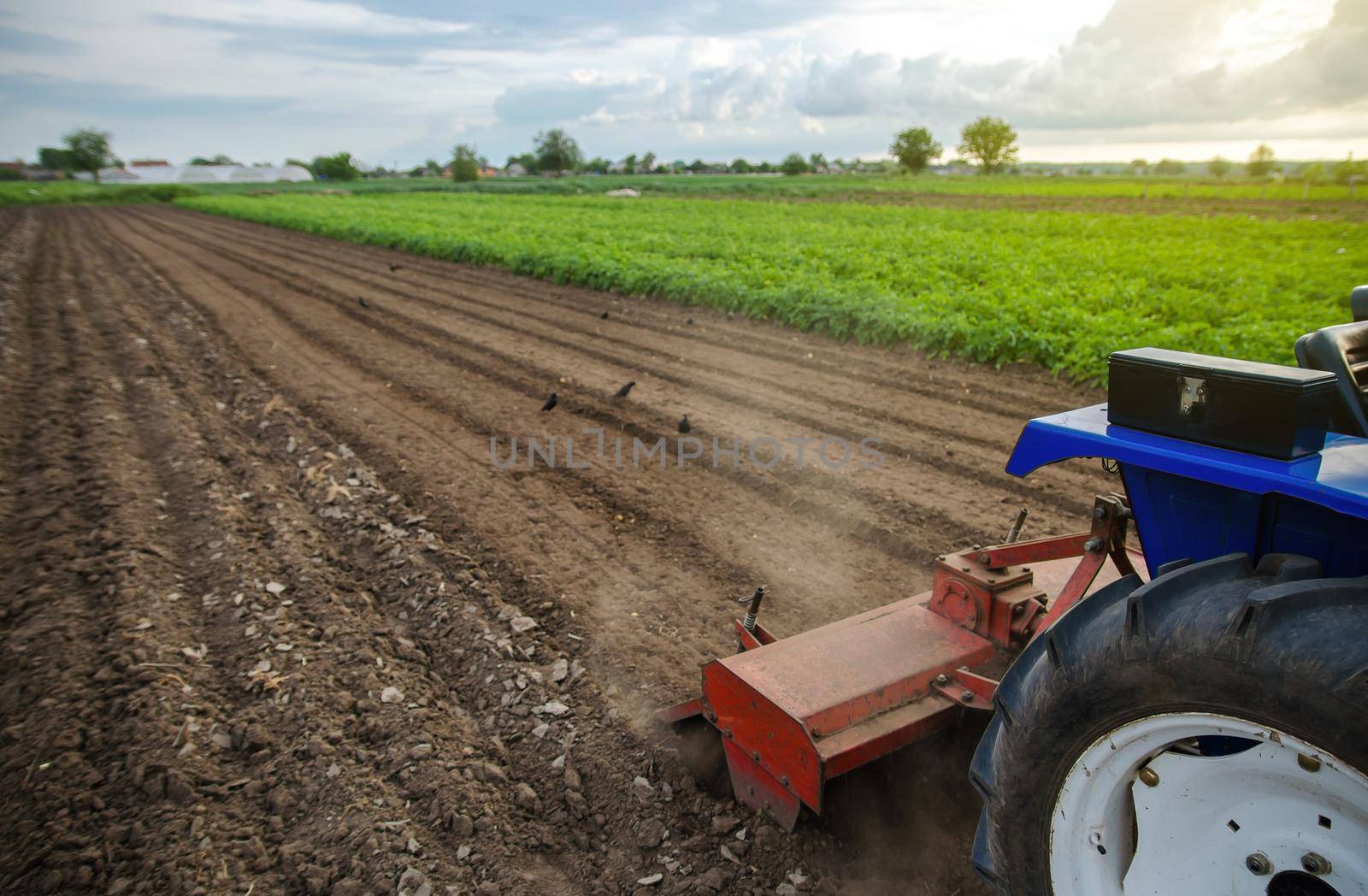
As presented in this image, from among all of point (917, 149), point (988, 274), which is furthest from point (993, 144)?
point (988, 274)

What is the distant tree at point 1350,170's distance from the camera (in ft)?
123

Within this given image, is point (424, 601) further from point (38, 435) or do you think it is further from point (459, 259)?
point (459, 259)

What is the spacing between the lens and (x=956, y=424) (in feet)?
21.7

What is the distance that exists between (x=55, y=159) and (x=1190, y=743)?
131584 millimetres

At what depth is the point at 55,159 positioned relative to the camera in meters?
98.5

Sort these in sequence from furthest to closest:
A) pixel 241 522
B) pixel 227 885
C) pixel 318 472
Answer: pixel 318 472, pixel 241 522, pixel 227 885

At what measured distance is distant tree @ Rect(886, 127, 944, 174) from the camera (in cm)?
8869

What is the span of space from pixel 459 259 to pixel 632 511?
15.5 metres

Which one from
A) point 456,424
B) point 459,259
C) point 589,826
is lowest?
point 589,826

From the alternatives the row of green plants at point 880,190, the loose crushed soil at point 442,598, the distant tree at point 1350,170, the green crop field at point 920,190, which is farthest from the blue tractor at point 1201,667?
the distant tree at point 1350,170

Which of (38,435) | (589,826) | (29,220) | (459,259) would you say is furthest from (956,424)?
(29,220)

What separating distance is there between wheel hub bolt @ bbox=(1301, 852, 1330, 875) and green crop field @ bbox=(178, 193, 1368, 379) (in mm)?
6673

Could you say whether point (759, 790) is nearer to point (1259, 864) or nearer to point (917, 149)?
point (1259, 864)

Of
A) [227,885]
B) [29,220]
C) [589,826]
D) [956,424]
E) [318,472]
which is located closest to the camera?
[227,885]
